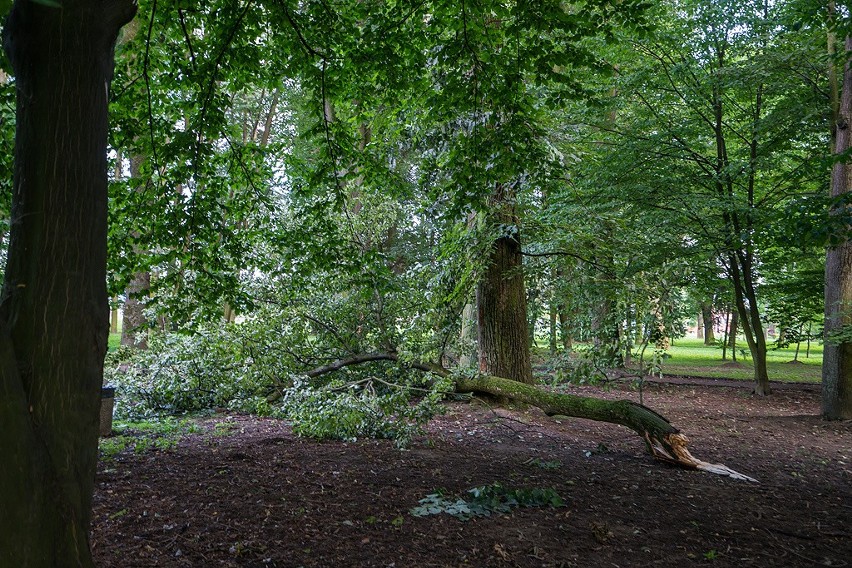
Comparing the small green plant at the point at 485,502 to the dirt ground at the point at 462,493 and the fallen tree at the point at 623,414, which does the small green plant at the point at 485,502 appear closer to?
the dirt ground at the point at 462,493

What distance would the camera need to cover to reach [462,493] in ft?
15.7

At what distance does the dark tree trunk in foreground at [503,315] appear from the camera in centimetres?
868

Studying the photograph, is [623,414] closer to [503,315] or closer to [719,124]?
[503,315]

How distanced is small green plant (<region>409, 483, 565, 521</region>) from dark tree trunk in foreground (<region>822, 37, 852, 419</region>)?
6971mm

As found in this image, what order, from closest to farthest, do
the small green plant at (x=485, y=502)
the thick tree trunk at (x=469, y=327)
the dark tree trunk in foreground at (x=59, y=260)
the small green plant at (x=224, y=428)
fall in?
the dark tree trunk in foreground at (x=59, y=260), the small green plant at (x=485, y=502), the small green plant at (x=224, y=428), the thick tree trunk at (x=469, y=327)

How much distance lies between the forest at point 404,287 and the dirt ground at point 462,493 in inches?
1.5

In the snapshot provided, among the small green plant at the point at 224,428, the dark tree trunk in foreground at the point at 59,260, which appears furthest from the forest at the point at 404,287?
Answer: the small green plant at the point at 224,428

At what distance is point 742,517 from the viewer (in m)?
4.48

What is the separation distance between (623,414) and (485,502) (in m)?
2.40

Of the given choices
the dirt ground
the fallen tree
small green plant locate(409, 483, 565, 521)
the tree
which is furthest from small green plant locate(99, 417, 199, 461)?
the tree

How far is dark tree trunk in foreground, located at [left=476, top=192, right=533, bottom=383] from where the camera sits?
8680mm

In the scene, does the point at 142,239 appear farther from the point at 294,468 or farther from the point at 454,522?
the point at 454,522

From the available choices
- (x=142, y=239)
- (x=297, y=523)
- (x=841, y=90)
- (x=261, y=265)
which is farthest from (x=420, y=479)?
(x=841, y=90)

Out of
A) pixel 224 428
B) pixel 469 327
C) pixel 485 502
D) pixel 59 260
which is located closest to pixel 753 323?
pixel 469 327
